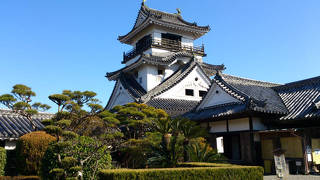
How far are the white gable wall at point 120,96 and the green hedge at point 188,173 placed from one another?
18.7 m

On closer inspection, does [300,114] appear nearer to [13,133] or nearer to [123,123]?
[123,123]

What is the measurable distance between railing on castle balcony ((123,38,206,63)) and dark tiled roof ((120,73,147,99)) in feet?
9.96

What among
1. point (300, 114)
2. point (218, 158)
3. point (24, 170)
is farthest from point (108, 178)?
point (300, 114)

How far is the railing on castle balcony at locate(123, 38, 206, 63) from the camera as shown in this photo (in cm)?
3102

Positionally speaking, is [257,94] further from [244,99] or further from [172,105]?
[172,105]

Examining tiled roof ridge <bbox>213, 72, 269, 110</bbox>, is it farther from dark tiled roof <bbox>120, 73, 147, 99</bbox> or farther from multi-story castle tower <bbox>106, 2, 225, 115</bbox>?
dark tiled roof <bbox>120, 73, 147, 99</bbox>

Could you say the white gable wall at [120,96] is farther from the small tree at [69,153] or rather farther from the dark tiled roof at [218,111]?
the small tree at [69,153]

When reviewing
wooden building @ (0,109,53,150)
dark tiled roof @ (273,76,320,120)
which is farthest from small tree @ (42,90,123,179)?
dark tiled roof @ (273,76,320,120)

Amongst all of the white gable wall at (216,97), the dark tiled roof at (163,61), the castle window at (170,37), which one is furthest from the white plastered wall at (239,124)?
the castle window at (170,37)

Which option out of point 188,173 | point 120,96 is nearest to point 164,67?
point 120,96

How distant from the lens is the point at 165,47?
31.3m

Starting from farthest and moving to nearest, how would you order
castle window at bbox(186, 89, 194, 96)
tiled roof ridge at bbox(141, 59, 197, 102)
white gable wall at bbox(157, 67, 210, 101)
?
castle window at bbox(186, 89, 194, 96)
white gable wall at bbox(157, 67, 210, 101)
tiled roof ridge at bbox(141, 59, 197, 102)

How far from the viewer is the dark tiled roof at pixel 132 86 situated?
91.4 ft

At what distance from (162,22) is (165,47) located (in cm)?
274
